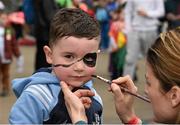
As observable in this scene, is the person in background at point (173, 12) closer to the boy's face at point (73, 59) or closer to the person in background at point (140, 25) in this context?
the person in background at point (140, 25)

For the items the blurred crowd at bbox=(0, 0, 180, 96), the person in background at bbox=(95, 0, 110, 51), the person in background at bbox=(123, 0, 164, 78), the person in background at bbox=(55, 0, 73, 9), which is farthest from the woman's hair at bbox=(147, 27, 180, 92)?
the person in background at bbox=(95, 0, 110, 51)

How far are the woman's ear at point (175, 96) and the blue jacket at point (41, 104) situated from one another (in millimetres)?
447

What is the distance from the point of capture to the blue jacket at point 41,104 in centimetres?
223

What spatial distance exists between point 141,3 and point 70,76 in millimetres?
6589

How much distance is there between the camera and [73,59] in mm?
2295

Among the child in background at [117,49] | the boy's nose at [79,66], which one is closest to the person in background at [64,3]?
the child in background at [117,49]

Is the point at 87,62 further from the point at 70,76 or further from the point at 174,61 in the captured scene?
the point at 174,61

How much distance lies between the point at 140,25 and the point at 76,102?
6.72 meters

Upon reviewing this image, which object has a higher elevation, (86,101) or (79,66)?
(79,66)

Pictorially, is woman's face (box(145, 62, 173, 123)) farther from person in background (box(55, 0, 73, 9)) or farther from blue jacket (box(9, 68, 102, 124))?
person in background (box(55, 0, 73, 9))

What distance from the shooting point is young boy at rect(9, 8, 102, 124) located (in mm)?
2248

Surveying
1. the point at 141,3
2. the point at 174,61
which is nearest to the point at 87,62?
the point at 174,61

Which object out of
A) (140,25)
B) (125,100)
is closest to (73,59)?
(125,100)

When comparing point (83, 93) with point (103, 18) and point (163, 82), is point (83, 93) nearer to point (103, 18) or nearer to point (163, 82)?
point (163, 82)
